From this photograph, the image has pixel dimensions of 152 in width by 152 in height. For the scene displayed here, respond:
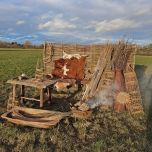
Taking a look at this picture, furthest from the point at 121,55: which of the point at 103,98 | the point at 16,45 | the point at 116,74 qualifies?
the point at 16,45

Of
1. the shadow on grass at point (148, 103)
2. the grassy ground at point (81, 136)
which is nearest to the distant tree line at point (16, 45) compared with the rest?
Result: the shadow on grass at point (148, 103)

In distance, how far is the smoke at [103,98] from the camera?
11.7 metres

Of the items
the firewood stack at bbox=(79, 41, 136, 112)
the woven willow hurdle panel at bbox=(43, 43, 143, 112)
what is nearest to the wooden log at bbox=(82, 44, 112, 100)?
the firewood stack at bbox=(79, 41, 136, 112)

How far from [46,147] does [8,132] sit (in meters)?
1.45

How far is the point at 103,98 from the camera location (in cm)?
1210

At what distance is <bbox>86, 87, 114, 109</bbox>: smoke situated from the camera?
11711 mm

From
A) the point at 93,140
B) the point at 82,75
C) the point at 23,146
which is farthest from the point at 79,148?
the point at 82,75

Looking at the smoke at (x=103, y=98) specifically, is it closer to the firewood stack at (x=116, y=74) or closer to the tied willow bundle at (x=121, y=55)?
the firewood stack at (x=116, y=74)

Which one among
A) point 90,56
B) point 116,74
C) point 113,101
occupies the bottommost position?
point 113,101

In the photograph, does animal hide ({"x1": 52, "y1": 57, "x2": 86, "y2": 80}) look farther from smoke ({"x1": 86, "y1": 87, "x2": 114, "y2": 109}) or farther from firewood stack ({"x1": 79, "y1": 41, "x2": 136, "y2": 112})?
smoke ({"x1": 86, "y1": 87, "x2": 114, "y2": 109})

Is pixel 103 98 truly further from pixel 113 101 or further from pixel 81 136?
pixel 81 136

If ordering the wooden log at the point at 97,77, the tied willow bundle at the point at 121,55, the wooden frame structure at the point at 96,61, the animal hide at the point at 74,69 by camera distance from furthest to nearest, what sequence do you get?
the animal hide at the point at 74,69 < the tied willow bundle at the point at 121,55 < the wooden log at the point at 97,77 < the wooden frame structure at the point at 96,61

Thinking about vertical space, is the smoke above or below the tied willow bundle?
below

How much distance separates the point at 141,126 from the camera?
975cm
